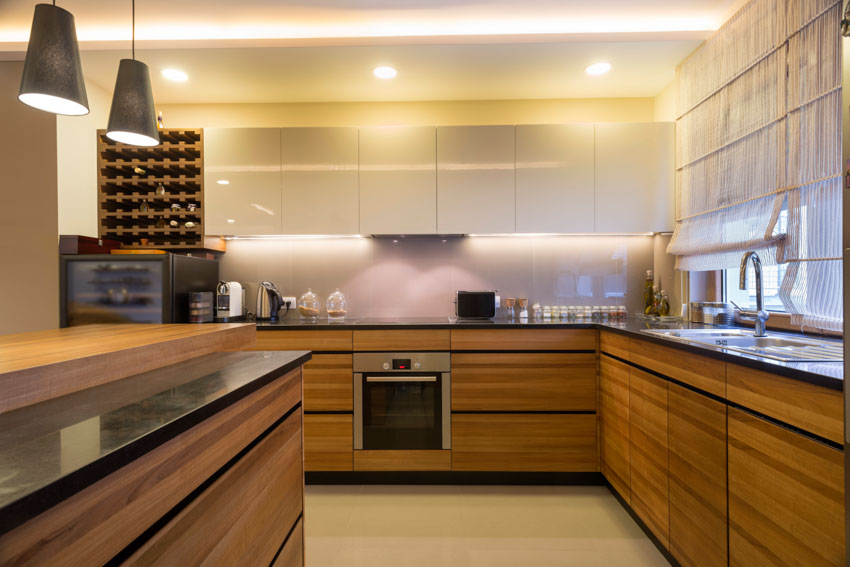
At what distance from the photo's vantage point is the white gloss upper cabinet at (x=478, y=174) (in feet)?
9.29

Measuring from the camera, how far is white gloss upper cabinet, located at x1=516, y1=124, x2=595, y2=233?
2814mm

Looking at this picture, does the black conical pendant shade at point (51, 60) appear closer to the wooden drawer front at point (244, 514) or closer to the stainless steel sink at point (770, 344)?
the wooden drawer front at point (244, 514)

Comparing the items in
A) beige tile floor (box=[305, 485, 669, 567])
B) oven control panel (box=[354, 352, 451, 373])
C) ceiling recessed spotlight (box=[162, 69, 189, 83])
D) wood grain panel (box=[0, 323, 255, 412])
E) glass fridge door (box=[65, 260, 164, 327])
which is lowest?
beige tile floor (box=[305, 485, 669, 567])

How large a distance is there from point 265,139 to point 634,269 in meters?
2.75

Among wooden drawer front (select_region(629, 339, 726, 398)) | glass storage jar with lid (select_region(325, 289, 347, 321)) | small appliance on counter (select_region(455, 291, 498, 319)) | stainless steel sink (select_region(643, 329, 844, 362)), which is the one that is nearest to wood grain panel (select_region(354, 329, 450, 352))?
small appliance on counter (select_region(455, 291, 498, 319))

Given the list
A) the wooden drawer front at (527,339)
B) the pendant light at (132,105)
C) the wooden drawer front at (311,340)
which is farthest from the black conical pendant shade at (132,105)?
the wooden drawer front at (527,339)

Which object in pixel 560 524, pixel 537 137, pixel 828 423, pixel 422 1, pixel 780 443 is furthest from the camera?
pixel 537 137

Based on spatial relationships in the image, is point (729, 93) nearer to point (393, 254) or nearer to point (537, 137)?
point (537, 137)

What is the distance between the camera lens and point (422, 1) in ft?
7.52

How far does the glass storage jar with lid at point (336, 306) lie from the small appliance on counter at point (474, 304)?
86cm

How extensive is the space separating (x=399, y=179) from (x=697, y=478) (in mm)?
2235

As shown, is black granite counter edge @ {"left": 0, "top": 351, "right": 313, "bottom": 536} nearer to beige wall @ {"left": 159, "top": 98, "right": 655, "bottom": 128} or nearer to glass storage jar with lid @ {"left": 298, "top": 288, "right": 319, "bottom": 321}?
glass storage jar with lid @ {"left": 298, "top": 288, "right": 319, "bottom": 321}

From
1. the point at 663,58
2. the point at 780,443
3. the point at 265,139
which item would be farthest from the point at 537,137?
the point at 780,443

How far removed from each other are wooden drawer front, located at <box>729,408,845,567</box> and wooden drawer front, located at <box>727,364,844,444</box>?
4cm
